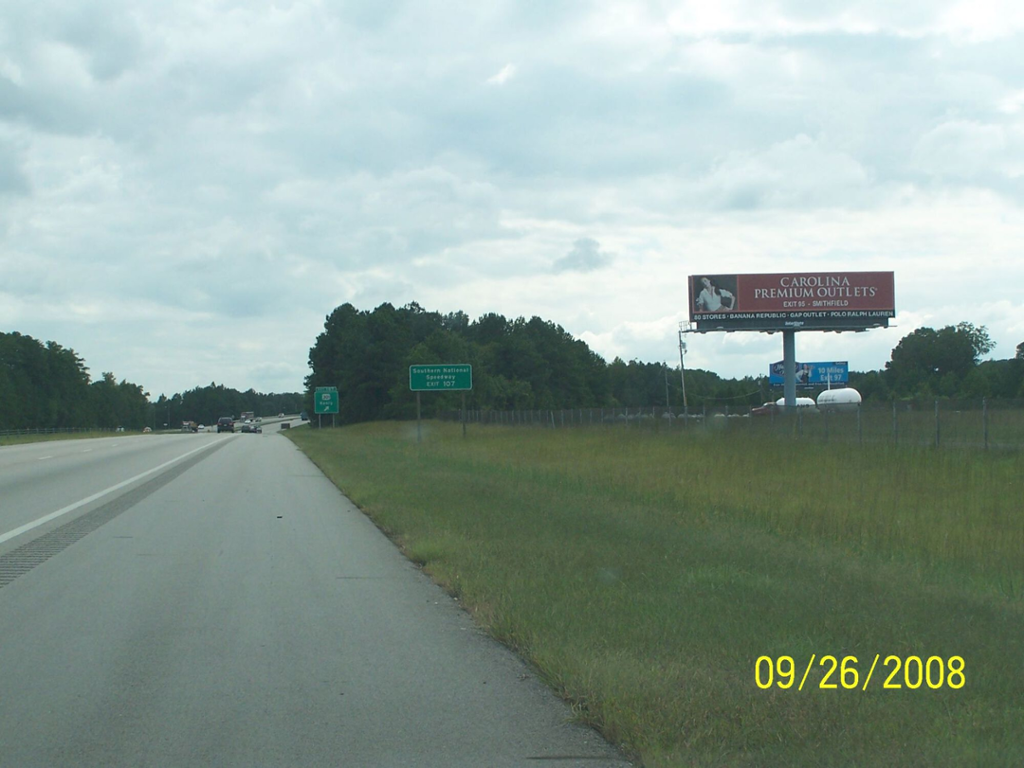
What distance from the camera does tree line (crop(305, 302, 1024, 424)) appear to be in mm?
101750

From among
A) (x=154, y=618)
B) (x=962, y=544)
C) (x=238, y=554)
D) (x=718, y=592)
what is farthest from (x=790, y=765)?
(x=962, y=544)

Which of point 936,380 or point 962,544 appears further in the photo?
point 936,380

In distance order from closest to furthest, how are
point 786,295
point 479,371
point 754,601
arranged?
point 754,601 < point 786,295 < point 479,371

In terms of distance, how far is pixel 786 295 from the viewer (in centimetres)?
6575

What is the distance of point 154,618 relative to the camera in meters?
8.95

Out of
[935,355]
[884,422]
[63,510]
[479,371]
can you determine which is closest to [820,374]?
[935,355]

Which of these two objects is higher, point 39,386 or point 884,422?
point 39,386

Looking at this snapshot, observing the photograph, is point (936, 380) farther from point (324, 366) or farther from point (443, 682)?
point (443, 682)

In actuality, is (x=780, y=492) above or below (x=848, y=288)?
below

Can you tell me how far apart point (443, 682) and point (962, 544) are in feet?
33.9

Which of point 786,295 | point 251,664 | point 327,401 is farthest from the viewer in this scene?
point 327,401

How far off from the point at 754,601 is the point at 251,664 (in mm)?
4363
